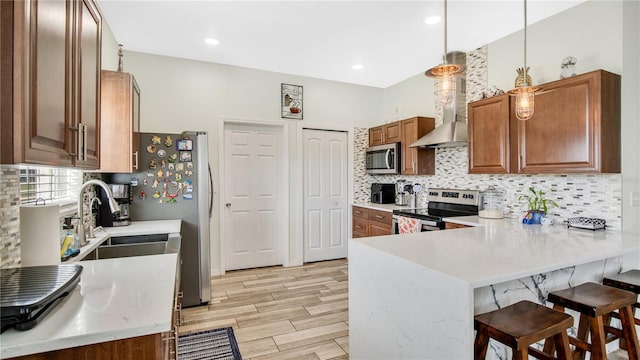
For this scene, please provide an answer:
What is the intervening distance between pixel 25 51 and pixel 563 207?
355 centimetres

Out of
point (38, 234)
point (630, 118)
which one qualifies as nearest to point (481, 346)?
point (38, 234)

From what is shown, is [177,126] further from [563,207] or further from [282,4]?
[563,207]

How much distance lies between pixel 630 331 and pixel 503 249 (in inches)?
30.8

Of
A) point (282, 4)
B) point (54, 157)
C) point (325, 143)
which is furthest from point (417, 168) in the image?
point (54, 157)

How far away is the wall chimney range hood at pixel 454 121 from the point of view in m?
3.46

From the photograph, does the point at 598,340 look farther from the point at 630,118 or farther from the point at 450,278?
the point at 630,118

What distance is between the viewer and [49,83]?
39.8 inches

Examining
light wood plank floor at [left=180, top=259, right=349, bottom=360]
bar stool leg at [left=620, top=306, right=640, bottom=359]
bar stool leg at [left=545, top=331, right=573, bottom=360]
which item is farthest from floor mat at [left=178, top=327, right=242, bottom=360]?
bar stool leg at [left=620, top=306, right=640, bottom=359]

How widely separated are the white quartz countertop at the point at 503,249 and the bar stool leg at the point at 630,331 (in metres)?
0.33

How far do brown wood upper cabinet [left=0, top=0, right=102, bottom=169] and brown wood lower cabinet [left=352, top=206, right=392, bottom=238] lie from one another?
3280 millimetres

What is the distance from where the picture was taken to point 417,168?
161 inches

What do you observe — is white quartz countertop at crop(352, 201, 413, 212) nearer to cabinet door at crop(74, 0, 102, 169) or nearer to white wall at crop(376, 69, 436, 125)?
white wall at crop(376, 69, 436, 125)

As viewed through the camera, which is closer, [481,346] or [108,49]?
[481,346]

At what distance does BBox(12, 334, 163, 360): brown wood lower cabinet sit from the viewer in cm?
88
